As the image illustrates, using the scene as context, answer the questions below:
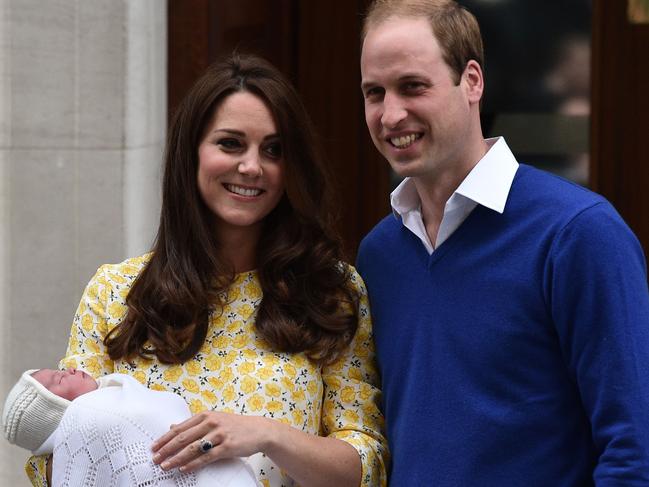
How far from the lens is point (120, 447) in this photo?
122 inches

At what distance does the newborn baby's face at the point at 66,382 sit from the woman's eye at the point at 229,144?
685 millimetres

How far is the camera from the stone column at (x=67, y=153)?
17.1 feet

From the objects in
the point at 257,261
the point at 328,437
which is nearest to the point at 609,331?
the point at 328,437

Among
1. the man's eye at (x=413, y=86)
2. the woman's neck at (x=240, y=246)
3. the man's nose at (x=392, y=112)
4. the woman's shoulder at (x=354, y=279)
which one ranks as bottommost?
the woman's shoulder at (x=354, y=279)

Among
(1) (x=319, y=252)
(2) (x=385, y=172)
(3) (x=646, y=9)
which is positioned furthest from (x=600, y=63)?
(1) (x=319, y=252)

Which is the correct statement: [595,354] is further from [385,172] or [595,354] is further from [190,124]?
[385,172]

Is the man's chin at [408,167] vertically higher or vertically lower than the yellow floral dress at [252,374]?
higher

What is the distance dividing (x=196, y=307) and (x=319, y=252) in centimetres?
37

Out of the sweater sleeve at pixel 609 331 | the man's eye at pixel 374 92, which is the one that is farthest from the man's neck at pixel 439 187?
the sweater sleeve at pixel 609 331

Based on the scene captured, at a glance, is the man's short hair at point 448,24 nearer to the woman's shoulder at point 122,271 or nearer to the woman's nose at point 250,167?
the woman's nose at point 250,167

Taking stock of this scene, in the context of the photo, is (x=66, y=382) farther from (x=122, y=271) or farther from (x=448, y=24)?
(x=448, y=24)

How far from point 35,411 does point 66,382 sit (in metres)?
0.10

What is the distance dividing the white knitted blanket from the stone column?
7.13 feet

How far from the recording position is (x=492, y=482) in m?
2.94
